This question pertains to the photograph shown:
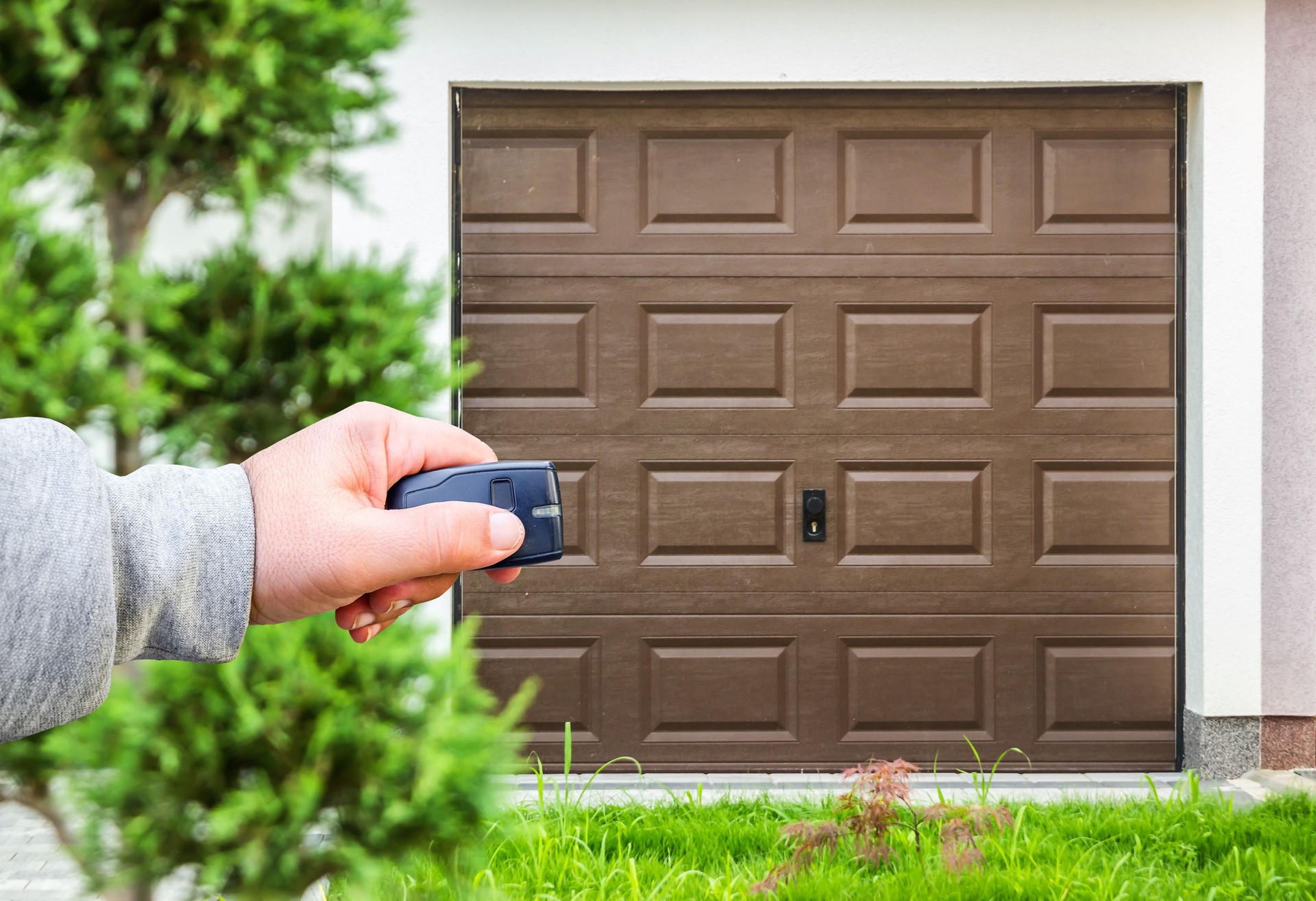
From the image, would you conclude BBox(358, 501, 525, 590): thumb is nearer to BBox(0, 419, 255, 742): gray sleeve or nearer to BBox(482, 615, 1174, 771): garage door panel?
BBox(0, 419, 255, 742): gray sleeve

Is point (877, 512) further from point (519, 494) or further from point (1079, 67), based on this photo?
point (519, 494)

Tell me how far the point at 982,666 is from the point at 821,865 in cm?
210

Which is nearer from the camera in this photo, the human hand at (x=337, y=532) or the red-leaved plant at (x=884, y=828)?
the human hand at (x=337, y=532)

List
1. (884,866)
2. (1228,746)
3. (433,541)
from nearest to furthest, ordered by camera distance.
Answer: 1. (433,541)
2. (884,866)
3. (1228,746)

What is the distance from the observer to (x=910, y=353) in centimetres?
453

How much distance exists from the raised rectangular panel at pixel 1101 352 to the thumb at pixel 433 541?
4.04 metres

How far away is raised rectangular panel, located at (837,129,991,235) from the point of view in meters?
4.54

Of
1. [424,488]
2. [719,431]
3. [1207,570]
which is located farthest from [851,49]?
[424,488]

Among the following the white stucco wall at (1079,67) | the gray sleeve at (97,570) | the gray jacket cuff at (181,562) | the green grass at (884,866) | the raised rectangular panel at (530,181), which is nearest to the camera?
the gray sleeve at (97,570)

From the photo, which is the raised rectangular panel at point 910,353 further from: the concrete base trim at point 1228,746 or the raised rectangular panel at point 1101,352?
the concrete base trim at point 1228,746

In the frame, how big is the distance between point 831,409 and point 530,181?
67.5 inches

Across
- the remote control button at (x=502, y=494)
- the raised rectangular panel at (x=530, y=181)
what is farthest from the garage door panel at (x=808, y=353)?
Answer: the remote control button at (x=502, y=494)

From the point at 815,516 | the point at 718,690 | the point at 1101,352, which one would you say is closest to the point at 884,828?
the point at 718,690

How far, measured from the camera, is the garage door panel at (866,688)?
178 inches
